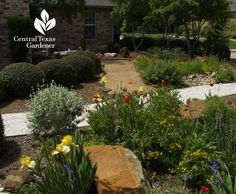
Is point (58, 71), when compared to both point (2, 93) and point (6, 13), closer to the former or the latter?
point (2, 93)

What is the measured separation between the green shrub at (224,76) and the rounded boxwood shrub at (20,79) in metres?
5.68

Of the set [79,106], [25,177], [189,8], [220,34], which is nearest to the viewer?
[25,177]

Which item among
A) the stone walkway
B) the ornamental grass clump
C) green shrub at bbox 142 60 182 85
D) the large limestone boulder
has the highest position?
the ornamental grass clump

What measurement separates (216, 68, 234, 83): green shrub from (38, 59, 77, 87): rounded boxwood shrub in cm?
466

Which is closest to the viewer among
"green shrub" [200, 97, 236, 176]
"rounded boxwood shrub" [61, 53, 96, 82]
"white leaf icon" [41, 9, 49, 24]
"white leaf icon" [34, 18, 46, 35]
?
"green shrub" [200, 97, 236, 176]

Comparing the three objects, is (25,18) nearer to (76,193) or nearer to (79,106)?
(79,106)

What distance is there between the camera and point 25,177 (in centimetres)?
497

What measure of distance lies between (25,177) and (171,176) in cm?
185

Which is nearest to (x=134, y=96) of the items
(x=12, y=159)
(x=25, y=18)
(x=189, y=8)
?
(x=12, y=159)

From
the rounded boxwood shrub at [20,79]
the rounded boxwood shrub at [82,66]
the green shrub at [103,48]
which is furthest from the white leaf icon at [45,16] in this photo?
the rounded boxwood shrub at [20,79]

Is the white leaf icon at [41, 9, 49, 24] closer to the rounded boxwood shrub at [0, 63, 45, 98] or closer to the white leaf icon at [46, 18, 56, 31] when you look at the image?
the white leaf icon at [46, 18, 56, 31]

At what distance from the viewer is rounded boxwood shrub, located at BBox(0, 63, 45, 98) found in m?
10.4

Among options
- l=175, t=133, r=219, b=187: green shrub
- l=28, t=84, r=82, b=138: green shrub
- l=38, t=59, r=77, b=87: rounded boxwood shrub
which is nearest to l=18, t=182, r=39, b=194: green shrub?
l=28, t=84, r=82, b=138: green shrub

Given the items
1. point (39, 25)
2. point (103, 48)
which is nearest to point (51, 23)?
point (39, 25)
